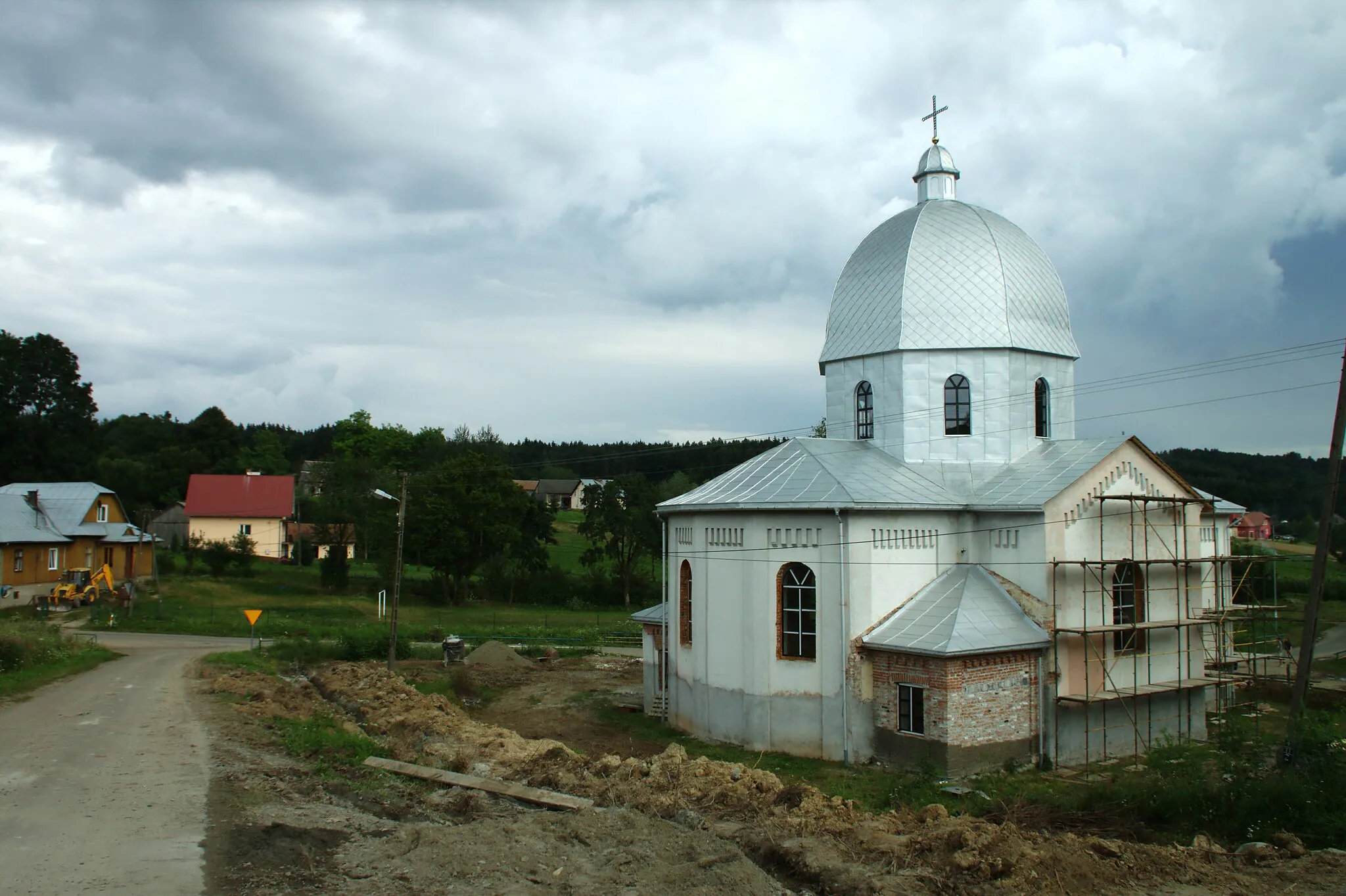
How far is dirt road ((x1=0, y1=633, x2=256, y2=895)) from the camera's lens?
9.93 metres

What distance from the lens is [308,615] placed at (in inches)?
1634

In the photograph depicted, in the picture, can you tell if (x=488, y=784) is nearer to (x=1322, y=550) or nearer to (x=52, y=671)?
(x=1322, y=550)

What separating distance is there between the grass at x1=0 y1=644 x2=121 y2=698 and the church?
14326 mm

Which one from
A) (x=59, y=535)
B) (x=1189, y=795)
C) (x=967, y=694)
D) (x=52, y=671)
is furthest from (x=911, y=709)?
(x=59, y=535)

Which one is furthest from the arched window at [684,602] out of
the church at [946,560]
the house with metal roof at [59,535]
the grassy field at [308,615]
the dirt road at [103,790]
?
the house with metal roof at [59,535]

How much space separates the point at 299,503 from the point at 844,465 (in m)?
53.6

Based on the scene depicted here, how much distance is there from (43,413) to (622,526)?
41.6m

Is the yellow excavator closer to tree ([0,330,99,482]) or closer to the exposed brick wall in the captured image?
tree ([0,330,99,482])

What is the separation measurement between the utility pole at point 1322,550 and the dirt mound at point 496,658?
2171 centimetres

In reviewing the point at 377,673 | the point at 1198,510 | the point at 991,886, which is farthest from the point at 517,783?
the point at 1198,510

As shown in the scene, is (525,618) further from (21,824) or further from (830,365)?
(21,824)

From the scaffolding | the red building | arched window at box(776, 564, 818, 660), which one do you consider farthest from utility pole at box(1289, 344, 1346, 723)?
the red building

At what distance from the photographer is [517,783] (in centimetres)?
1434

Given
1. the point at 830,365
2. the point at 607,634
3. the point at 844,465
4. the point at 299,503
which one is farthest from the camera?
the point at 299,503
